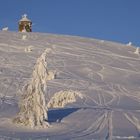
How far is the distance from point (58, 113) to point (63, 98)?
81 cm

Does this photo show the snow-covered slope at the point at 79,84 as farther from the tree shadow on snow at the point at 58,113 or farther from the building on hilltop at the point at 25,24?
the building on hilltop at the point at 25,24

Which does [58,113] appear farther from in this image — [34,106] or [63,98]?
[34,106]

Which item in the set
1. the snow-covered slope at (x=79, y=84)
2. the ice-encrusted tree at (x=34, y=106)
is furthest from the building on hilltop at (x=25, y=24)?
the ice-encrusted tree at (x=34, y=106)

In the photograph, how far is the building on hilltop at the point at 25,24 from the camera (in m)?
55.8

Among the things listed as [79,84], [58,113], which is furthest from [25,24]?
[58,113]

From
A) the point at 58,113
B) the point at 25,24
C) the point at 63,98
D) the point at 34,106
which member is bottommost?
the point at 58,113

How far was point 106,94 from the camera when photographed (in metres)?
27.2

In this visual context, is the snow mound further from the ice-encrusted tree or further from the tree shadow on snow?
the ice-encrusted tree

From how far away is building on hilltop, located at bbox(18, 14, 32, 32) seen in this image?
55.8 m

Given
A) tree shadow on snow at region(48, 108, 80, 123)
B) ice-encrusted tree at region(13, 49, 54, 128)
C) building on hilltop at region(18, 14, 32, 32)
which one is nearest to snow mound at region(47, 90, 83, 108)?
tree shadow on snow at region(48, 108, 80, 123)

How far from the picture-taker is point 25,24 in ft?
185

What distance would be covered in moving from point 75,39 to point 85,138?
36.4m

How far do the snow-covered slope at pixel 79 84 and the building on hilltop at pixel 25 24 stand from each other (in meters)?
5.27

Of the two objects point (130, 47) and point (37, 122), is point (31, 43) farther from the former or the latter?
point (37, 122)
